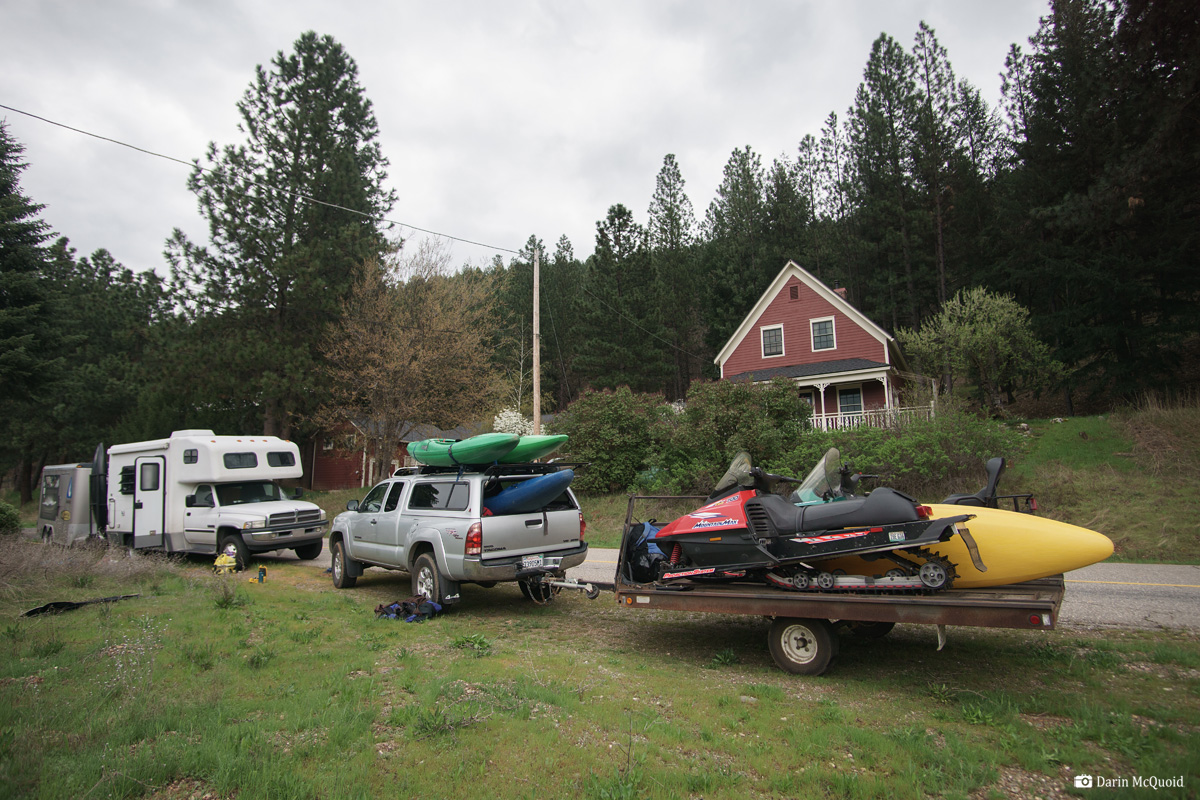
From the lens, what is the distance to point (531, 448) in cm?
849

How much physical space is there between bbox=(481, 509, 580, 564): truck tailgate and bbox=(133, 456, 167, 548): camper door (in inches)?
383

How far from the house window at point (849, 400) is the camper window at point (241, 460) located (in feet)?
79.2

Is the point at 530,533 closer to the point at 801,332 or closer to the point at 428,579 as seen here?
the point at 428,579

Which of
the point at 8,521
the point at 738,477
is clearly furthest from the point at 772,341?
the point at 8,521

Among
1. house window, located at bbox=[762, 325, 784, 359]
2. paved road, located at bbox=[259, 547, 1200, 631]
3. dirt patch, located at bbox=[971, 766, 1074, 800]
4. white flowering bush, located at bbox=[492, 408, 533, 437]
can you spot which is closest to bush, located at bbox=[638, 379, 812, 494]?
paved road, located at bbox=[259, 547, 1200, 631]

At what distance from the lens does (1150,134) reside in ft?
62.8

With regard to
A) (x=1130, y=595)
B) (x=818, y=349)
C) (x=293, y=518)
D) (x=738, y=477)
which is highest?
(x=818, y=349)

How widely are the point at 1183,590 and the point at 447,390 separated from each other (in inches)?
885

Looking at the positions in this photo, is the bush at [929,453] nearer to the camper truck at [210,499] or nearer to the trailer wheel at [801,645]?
the trailer wheel at [801,645]

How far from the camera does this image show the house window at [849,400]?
2933 cm

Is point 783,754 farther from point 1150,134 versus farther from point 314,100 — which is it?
point 314,100

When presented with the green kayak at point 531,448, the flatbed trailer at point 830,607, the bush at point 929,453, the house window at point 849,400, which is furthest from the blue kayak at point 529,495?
→ the house window at point 849,400

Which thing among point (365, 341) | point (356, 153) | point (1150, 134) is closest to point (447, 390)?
point (365, 341)

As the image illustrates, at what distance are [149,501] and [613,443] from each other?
1252 cm
